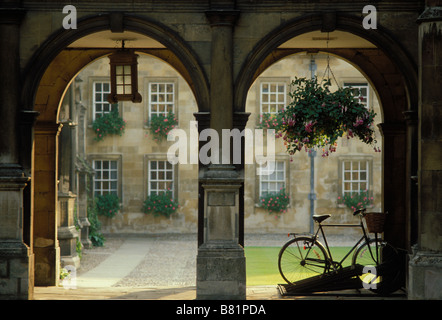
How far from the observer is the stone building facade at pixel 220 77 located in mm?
7852

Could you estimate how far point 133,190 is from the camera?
21.6 meters

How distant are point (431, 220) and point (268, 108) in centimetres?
1440

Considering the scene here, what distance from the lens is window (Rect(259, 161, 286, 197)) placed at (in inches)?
856

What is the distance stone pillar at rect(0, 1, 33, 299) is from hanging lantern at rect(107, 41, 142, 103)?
5.49 feet

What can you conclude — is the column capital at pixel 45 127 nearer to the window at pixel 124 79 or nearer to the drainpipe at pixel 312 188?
the window at pixel 124 79

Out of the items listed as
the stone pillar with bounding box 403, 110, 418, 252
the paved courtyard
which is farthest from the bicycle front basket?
the paved courtyard

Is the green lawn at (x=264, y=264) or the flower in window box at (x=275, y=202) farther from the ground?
the flower in window box at (x=275, y=202)

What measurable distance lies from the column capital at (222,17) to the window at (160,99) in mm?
13834

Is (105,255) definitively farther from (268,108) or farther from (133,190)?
(268,108)

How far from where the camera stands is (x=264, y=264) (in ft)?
46.5

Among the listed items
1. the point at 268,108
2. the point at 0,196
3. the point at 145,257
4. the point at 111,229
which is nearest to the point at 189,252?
the point at 145,257

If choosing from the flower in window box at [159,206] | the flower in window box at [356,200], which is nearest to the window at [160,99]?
the flower in window box at [159,206]

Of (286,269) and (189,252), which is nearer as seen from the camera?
(286,269)

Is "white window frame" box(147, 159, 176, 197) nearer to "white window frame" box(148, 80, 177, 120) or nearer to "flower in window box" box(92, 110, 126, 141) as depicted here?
"flower in window box" box(92, 110, 126, 141)
